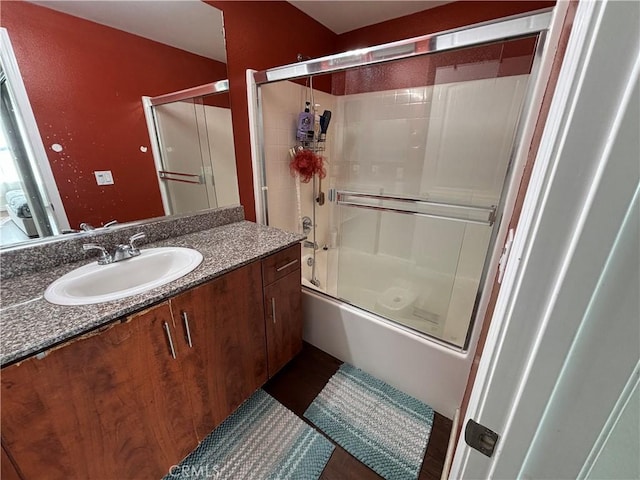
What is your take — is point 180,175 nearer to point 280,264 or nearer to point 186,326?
point 280,264

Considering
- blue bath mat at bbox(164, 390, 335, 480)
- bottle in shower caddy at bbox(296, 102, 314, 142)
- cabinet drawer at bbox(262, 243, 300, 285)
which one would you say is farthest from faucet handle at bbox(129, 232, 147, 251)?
bottle in shower caddy at bbox(296, 102, 314, 142)

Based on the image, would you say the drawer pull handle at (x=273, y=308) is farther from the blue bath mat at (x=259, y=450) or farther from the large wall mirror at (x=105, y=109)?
the large wall mirror at (x=105, y=109)

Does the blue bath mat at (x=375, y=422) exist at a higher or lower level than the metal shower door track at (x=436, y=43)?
lower

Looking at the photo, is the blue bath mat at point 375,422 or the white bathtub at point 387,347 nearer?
the blue bath mat at point 375,422

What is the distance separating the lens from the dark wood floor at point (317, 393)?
1154 mm

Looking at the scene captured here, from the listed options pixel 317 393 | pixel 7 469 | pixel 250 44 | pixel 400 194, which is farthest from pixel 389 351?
pixel 250 44

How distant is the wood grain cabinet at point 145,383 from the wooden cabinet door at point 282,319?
0.01m

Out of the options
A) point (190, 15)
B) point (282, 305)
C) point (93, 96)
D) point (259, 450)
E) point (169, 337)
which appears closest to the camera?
point (169, 337)

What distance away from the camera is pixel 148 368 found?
0.91m

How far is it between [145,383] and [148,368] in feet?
0.18

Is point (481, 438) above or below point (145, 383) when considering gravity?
above

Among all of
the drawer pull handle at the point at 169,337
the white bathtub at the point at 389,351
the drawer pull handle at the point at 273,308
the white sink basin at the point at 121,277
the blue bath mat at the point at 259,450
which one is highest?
the white sink basin at the point at 121,277

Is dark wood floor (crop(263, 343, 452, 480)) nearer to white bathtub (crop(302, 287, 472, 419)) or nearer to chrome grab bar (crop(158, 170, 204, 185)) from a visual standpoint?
white bathtub (crop(302, 287, 472, 419))

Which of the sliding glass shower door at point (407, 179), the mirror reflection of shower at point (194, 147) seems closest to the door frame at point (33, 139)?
the mirror reflection of shower at point (194, 147)
